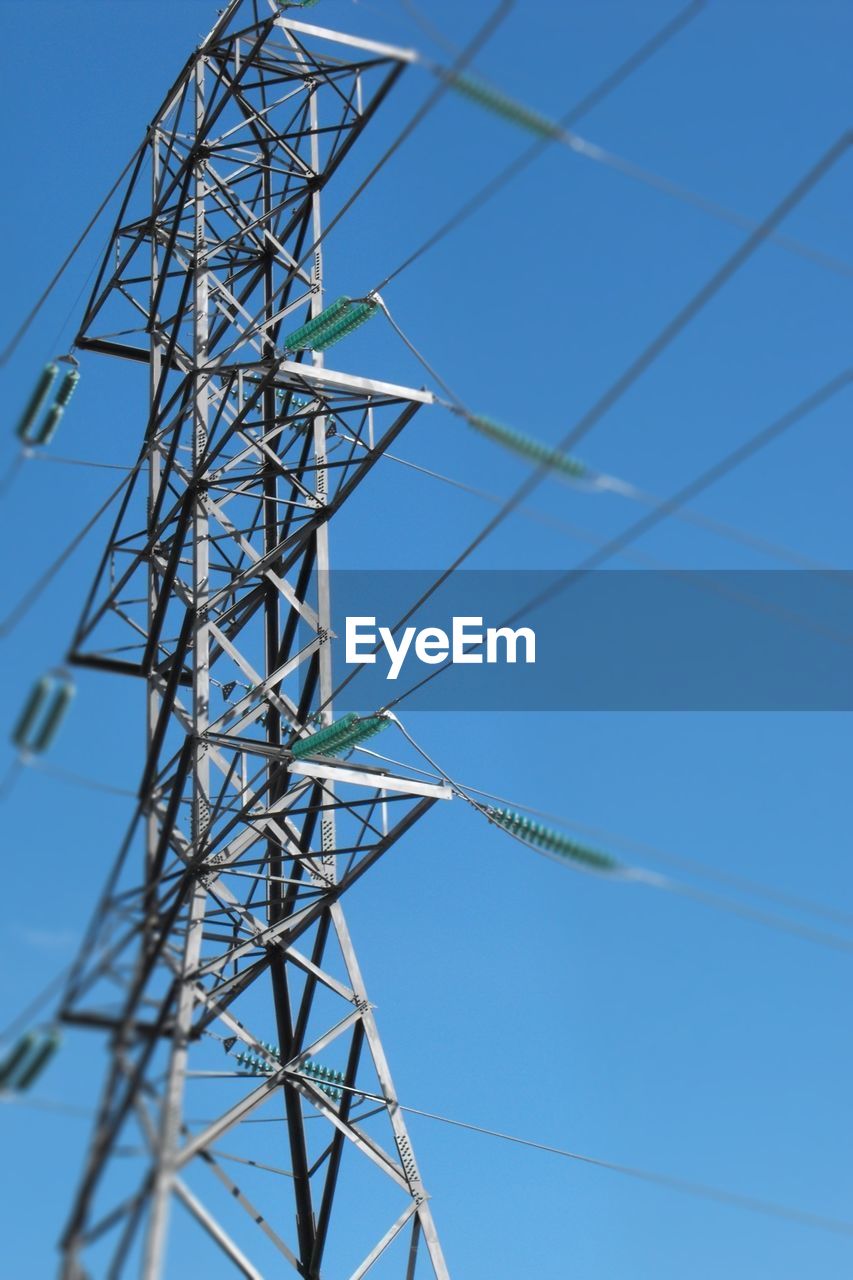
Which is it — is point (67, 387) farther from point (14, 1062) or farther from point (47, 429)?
point (14, 1062)

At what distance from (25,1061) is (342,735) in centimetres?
517

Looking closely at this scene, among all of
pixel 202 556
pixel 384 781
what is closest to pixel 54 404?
pixel 202 556

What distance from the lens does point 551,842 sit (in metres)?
15.0

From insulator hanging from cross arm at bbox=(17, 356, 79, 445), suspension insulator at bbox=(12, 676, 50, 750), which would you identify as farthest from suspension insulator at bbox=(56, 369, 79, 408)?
suspension insulator at bbox=(12, 676, 50, 750)

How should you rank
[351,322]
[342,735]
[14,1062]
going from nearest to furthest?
[14,1062], [342,735], [351,322]

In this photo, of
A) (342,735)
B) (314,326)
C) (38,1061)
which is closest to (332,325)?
(314,326)

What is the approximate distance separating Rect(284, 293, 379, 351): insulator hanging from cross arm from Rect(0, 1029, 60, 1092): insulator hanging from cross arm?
335 inches

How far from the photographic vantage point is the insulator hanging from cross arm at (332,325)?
59.6ft

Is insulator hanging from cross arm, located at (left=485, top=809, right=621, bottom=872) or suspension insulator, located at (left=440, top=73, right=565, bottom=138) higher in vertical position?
suspension insulator, located at (left=440, top=73, right=565, bottom=138)

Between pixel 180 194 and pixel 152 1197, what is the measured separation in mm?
12209

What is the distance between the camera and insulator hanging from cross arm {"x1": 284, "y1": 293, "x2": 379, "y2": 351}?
18.2 m

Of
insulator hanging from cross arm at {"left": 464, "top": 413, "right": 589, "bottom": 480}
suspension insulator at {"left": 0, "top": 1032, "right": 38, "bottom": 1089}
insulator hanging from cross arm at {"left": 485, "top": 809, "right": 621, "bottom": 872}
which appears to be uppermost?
insulator hanging from cross arm at {"left": 464, "top": 413, "right": 589, "bottom": 480}

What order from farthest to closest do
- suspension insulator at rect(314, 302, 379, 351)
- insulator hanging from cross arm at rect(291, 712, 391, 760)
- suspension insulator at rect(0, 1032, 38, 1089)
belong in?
suspension insulator at rect(314, 302, 379, 351), insulator hanging from cross arm at rect(291, 712, 391, 760), suspension insulator at rect(0, 1032, 38, 1089)

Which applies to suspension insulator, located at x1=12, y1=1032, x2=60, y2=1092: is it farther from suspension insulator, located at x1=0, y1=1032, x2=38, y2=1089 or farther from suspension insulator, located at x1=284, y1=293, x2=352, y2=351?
suspension insulator, located at x1=284, y1=293, x2=352, y2=351
